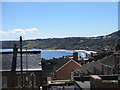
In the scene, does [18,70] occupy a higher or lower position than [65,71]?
higher

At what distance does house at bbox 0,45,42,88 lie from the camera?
1379cm

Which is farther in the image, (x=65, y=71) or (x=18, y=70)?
(x=65, y=71)

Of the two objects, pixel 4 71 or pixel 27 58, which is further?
pixel 27 58

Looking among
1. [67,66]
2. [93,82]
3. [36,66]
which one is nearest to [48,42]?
[67,66]

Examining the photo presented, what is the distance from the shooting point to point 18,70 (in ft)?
47.4

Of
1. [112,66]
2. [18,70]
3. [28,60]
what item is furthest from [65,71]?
[112,66]

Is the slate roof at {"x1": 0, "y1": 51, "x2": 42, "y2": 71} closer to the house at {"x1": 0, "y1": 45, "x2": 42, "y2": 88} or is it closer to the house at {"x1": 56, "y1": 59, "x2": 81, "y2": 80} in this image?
the house at {"x1": 0, "y1": 45, "x2": 42, "y2": 88}

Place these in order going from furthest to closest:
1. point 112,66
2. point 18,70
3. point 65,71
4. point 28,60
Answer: point 65,71 < point 28,60 < point 18,70 < point 112,66

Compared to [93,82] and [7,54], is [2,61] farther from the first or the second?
[93,82]

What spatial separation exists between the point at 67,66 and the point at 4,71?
9603mm

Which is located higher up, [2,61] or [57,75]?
[2,61]

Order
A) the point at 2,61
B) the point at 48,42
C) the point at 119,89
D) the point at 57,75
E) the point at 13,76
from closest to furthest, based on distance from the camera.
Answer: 1. the point at 119,89
2. the point at 13,76
3. the point at 2,61
4. the point at 57,75
5. the point at 48,42

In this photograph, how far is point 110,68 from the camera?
43.1 feet

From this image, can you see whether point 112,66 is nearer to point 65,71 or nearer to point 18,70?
point 18,70
